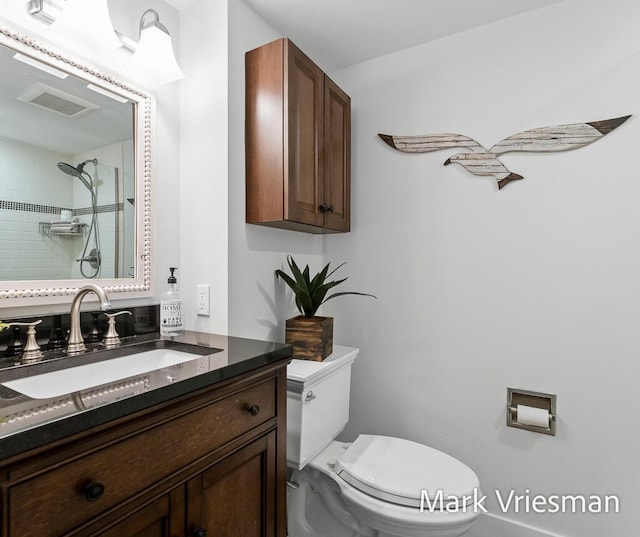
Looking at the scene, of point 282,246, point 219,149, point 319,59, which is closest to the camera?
point 219,149

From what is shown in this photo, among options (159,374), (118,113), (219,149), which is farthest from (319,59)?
(159,374)

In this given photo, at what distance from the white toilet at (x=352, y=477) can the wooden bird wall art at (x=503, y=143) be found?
107 centimetres

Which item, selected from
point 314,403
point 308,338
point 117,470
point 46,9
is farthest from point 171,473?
point 46,9

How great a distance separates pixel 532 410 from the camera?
161 centimetres

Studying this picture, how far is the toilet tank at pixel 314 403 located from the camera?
4.61 ft

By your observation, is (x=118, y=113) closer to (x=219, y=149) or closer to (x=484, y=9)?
(x=219, y=149)

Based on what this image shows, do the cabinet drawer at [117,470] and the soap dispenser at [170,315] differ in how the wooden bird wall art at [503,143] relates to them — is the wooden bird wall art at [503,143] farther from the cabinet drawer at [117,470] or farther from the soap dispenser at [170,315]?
the cabinet drawer at [117,470]

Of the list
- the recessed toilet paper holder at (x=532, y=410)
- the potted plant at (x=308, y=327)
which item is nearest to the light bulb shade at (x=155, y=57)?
the potted plant at (x=308, y=327)

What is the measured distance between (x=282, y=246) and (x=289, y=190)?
398 mm

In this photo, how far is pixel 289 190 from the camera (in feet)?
4.92

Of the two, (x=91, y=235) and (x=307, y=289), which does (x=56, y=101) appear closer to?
(x=91, y=235)

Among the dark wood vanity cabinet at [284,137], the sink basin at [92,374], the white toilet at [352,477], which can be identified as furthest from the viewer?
the dark wood vanity cabinet at [284,137]

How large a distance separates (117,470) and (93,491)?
2.2 inches

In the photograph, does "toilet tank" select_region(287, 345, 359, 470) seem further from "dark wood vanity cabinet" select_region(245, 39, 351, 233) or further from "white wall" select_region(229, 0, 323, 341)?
"dark wood vanity cabinet" select_region(245, 39, 351, 233)
